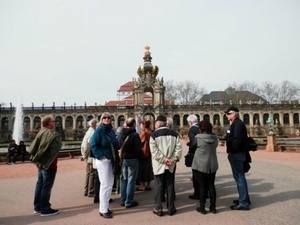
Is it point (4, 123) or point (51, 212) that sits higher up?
point (4, 123)

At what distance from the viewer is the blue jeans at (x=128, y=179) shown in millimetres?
6238

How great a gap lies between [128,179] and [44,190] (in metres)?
1.88

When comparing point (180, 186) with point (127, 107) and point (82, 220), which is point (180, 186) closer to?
point (82, 220)

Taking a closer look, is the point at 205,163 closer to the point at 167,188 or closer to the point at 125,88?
the point at 167,188

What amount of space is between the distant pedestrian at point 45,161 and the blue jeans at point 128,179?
1.57 metres

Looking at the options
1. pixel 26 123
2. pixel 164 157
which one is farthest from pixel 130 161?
pixel 26 123

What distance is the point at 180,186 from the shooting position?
8.51 m

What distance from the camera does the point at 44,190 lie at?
5801 millimetres

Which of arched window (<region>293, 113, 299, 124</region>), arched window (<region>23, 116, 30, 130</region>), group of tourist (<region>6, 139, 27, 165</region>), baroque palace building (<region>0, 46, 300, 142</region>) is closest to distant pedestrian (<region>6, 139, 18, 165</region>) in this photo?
group of tourist (<region>6, 139, 27, 165</region>)

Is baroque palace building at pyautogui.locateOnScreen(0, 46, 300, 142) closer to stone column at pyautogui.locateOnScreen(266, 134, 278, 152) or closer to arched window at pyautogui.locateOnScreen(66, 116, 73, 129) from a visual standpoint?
arched window at pyautogui.locateOnScreen(66, 116, 73, 129)

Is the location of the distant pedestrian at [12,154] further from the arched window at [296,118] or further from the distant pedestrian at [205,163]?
the arched window at [296,118]

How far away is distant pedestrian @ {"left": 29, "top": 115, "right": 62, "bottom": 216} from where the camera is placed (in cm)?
577

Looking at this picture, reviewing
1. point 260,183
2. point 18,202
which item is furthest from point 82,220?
point 260,183

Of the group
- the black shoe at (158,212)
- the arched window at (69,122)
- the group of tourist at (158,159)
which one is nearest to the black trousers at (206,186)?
the group of tourist at (158,159)
